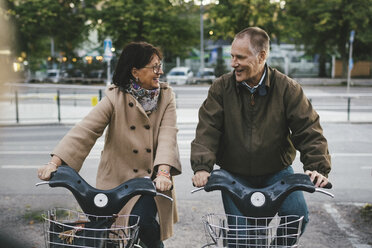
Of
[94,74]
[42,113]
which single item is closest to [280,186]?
[42,113]

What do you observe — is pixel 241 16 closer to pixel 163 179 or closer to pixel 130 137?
pixel 130 137

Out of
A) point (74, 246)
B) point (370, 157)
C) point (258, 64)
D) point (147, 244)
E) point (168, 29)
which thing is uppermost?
point (168, 29)

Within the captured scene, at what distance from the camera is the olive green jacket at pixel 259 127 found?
8.98ft

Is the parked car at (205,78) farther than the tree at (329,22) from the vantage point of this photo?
Yes

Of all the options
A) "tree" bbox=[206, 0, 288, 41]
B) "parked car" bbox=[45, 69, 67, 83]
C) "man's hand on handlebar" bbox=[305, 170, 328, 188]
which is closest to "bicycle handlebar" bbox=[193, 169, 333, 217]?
"man's hand on handlebar" bbox=[305, 170, 328, 188]

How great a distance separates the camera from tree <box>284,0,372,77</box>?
106 feet

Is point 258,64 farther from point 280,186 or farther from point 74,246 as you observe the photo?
point 74,246

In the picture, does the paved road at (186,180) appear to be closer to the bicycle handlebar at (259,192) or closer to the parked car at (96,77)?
the bicycle handlebar at (259,192)

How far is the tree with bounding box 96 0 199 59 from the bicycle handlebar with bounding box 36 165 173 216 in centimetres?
2997

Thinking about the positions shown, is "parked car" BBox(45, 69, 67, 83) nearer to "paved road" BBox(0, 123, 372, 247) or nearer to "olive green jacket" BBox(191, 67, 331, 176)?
"paved road" BBox(0, 123, 372, 247)

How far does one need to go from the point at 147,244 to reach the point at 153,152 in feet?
1.87

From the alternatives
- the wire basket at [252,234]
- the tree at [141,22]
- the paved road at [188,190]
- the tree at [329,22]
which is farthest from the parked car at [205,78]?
the wire basket at [252,234]

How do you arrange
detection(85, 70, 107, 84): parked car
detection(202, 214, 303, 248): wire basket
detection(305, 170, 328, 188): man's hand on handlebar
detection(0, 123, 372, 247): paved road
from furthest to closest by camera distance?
detection(85, 70, 107, 84): parked car
detection(0, 123, 372, 247): paved road
detection(305, 170, 328, 188): man's hand on handlebar
detection(202, 214, 303, 248): wire basket

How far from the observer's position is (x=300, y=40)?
38.4m
